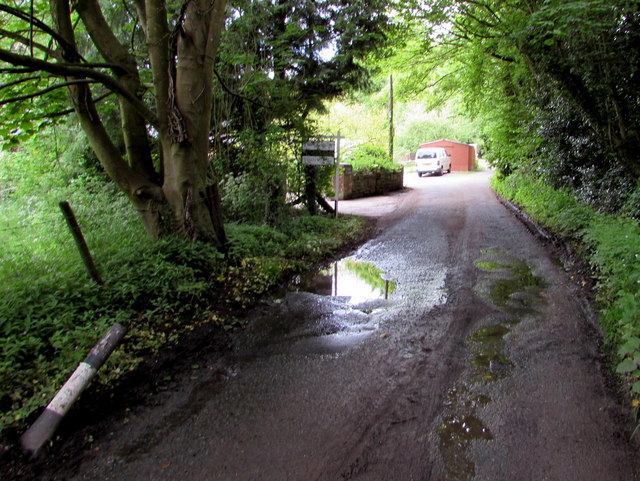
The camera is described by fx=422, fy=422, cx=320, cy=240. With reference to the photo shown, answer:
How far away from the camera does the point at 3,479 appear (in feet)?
9.29

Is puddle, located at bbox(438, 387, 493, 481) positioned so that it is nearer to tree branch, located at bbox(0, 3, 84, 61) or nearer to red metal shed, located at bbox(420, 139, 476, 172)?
tree branch, located at bbox(0, 3, 84, 61)

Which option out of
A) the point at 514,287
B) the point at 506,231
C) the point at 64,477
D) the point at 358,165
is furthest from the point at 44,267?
the point at 358,165

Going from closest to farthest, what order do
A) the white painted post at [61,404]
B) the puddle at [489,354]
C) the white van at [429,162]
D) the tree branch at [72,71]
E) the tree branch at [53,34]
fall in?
the white painted post at [61,404]
the puddle at [489,354]
the tree branch at [72,71]
the tree branch at [53,34]
the white van at [429,162]

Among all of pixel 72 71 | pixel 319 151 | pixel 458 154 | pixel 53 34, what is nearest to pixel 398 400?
pixel 72 71

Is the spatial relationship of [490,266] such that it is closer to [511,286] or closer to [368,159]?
[511,286]

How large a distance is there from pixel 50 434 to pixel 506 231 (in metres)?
10.1

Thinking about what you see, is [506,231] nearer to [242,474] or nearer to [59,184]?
[242,474]

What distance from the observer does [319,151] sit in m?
11.1

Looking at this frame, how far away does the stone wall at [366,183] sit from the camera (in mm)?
18578

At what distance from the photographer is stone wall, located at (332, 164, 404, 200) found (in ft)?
61.0

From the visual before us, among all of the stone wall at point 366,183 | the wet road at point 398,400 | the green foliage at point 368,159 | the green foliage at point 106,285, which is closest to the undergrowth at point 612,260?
the wet road at point 398,400

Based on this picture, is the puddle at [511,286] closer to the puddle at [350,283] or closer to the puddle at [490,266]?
the puddle at [490,266]

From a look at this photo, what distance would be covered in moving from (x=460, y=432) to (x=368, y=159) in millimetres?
18675

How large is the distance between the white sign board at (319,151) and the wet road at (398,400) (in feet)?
17.4
